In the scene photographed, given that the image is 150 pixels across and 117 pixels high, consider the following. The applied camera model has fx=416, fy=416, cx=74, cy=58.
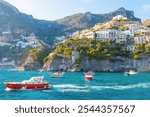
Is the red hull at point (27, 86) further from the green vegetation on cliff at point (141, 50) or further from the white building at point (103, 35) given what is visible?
the white building at point (103, 35)

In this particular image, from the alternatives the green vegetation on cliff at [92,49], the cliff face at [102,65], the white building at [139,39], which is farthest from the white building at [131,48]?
the cliff face at [102,65]

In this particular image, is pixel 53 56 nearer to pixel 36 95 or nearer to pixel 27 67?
pixel 27 67

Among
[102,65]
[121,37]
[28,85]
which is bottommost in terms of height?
[102,65]

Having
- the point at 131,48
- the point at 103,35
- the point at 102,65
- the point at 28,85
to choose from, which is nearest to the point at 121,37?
the point at 103,35

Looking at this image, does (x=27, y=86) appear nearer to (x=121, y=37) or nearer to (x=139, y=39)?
(x=139, y=39)

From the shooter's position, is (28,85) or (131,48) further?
(131,48)

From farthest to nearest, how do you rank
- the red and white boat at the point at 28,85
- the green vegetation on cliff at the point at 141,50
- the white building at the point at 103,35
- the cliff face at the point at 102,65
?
the white building at the point at 103,35 → the green vegetation on cliff at the point at 141,50 → the cliff face at the point at 102,65 → the red and white boat at the point at 28,85

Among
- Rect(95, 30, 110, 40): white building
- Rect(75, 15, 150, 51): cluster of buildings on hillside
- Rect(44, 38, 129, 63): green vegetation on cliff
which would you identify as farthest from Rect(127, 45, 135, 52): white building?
Rect(95, 30, 110, 40): white building

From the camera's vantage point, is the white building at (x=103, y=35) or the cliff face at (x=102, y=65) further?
the white building at (x=103, y=35)

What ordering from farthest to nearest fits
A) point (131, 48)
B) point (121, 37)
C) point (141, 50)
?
1. point (121, 37)
2. point (131, 48)
3. point (141, 50)

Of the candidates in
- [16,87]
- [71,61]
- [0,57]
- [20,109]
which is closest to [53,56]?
[71,61]

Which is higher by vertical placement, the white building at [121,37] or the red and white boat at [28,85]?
the white building at [121,37]
